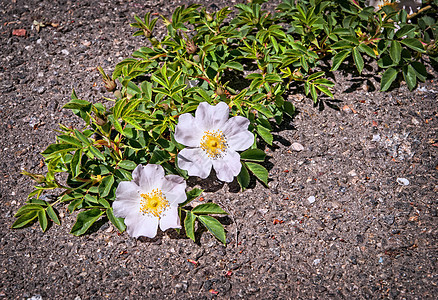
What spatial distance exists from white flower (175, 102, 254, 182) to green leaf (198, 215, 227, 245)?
0.58 ft

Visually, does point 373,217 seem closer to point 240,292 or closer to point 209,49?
point 240,292

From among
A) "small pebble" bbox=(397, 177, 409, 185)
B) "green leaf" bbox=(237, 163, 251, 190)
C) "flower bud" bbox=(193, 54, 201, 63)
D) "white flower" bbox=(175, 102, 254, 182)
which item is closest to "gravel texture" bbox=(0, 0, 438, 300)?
"small pebble" bbox=(397, 177, 409, 185)

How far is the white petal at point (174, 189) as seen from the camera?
1.61 meters

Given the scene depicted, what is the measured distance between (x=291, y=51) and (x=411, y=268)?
114 centimetres

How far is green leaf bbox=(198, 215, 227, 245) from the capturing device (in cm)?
162

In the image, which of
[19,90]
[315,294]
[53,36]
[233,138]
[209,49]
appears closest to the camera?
[315,294]

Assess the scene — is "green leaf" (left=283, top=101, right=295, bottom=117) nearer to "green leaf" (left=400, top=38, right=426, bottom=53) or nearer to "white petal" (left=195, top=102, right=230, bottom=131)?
"white petal" (left=195, top=102, right=230, bottom=131)

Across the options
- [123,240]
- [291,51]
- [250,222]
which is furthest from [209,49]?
[123,240]

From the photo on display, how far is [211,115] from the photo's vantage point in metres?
1.66

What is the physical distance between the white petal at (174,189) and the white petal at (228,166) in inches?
6.4

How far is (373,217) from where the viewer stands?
176 cm

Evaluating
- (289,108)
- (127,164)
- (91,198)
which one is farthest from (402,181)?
(91,198)

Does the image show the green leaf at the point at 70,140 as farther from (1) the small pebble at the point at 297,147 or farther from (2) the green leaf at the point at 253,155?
(1) the small pebble at the point at 297,147

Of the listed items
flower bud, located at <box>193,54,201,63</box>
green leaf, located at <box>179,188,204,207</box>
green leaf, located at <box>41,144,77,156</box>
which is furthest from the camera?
flower bud, located at <box>193,54,201,63</box>
